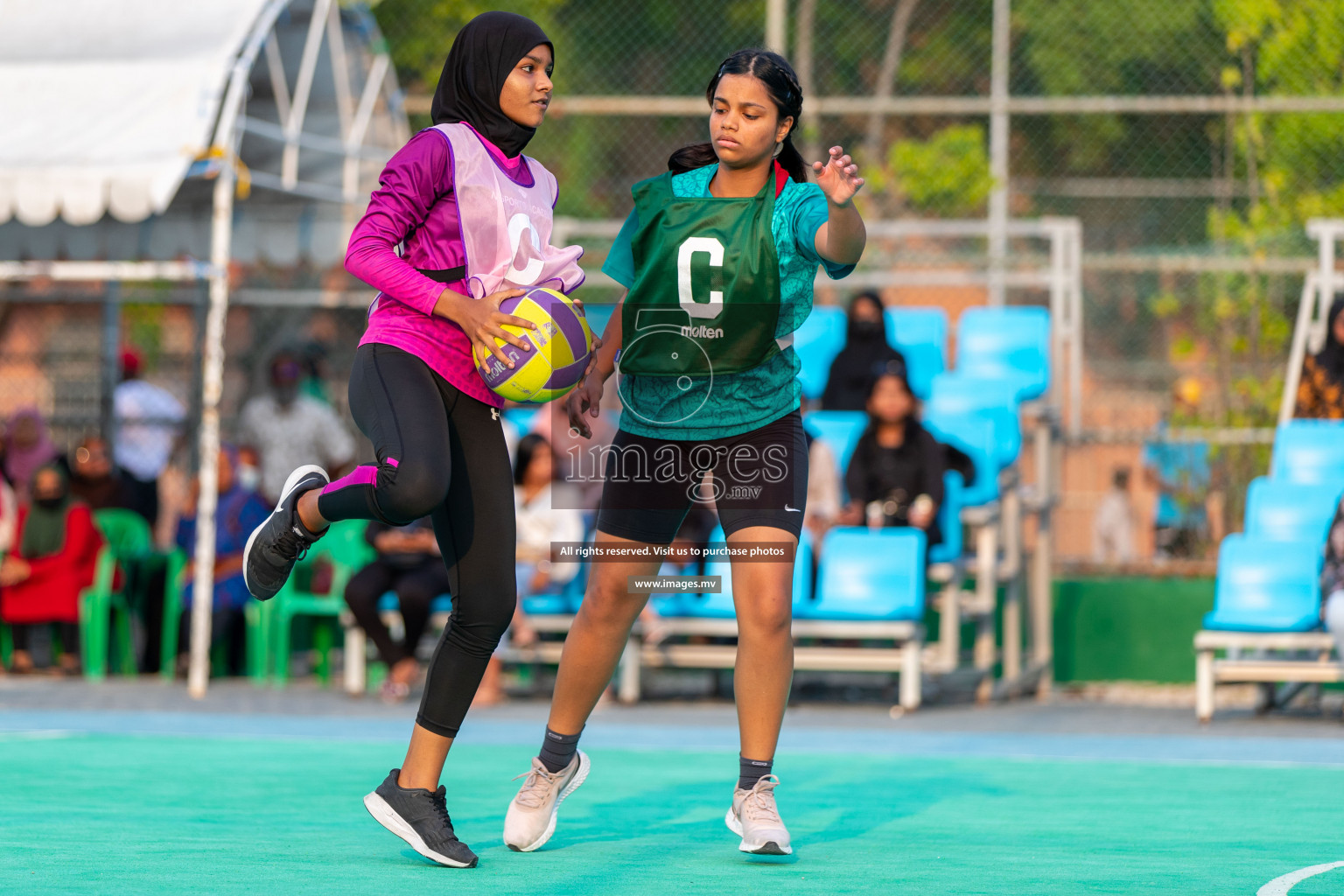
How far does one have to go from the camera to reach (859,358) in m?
11.2

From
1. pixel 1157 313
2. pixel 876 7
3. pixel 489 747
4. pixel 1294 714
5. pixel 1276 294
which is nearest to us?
pixel 489 747

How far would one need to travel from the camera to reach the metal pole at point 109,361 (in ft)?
43.6

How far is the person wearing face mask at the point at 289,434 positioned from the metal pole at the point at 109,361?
1565 mm

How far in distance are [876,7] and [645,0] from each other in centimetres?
416

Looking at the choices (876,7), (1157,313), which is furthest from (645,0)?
(1157,313)

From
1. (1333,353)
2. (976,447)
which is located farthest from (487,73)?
(1333,353)

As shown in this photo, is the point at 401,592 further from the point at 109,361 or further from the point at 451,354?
the point at 451,354

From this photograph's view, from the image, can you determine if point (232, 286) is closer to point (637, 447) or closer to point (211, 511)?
point (211, 511)

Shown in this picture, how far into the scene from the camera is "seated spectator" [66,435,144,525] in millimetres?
12539

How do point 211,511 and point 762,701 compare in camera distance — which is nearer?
point 762,701

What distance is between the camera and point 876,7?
63.3ft

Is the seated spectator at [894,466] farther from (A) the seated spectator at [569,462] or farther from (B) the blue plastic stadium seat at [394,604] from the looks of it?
(B) the blue plastic stadium seat at [394,604]

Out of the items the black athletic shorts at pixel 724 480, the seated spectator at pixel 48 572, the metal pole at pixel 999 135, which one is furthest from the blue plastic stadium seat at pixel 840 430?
the black athletic shorts at pixel 724 480

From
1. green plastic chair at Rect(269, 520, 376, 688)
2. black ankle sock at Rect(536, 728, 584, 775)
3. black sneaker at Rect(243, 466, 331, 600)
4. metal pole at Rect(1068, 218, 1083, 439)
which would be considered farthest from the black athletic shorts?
metal pole at Rect(1068, 218, 1083, 439)
